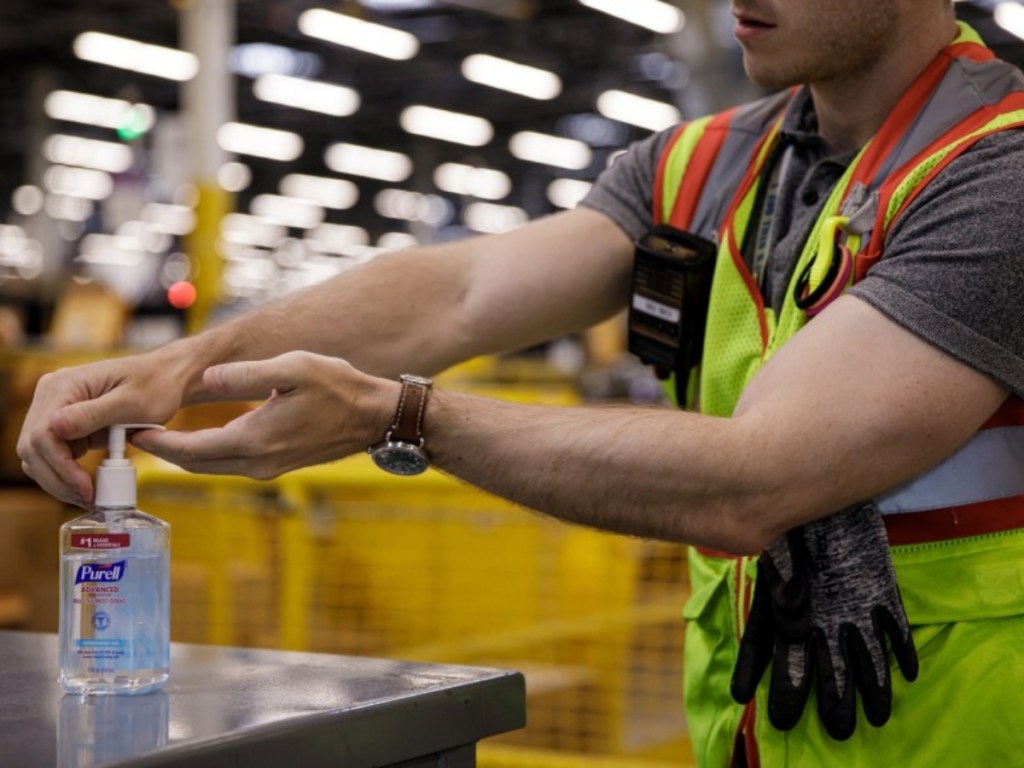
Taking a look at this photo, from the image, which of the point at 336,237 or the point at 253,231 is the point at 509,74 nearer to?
the point at 336,237

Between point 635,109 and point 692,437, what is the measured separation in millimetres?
20657

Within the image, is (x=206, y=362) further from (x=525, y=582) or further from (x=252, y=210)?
(x=252, y=210)

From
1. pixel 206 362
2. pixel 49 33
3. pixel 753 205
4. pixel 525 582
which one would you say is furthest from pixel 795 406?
pixel 49 33

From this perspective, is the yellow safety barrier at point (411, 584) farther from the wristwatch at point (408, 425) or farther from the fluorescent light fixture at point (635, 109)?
the fluorescent light fixture at point (635, 109)

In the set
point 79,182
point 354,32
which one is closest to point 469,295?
point 354,32

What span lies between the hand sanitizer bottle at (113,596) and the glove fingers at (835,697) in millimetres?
821

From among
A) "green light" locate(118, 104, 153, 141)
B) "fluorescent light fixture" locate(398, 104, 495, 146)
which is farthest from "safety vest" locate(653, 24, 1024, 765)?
"fluorescent light fixture" locate(398, 104, 495, 146)

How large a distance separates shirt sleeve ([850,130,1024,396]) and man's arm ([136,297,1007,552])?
0.08ft

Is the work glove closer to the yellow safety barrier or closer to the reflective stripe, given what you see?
the reflective stripe

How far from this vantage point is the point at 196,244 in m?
10.6

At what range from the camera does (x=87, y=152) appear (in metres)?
24.5

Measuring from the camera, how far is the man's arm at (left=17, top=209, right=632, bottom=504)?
226cm

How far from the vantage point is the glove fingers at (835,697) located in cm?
188

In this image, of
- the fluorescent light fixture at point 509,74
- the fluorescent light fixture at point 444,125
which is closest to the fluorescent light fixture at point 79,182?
the fluorescent light fixture at point 444,125
